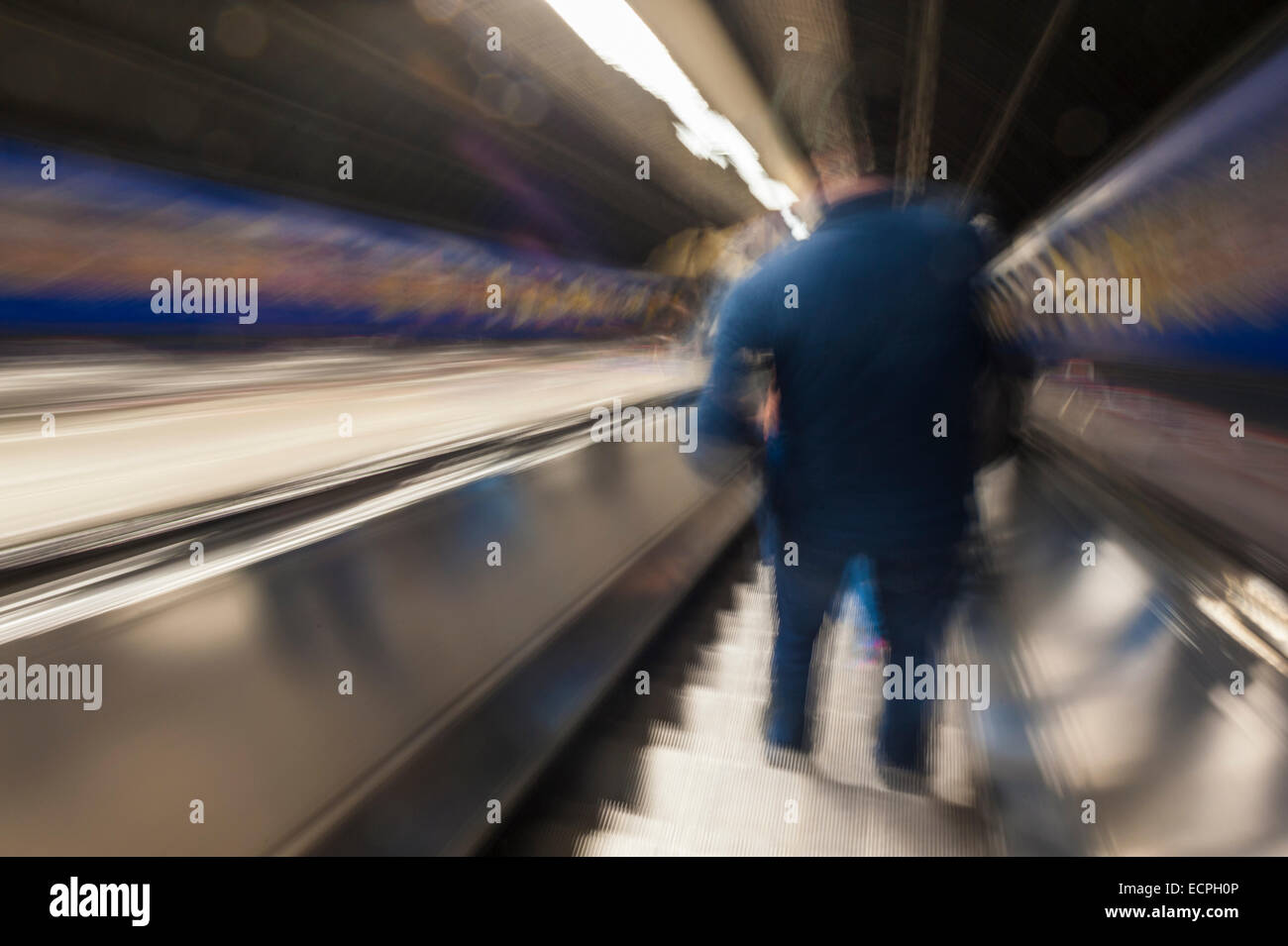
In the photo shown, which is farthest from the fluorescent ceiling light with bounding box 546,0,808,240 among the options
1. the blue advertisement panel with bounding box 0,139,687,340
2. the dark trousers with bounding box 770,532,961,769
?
the blue advertisement panel with bounding box 0,139,687,340

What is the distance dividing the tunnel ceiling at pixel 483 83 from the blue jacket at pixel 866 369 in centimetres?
39

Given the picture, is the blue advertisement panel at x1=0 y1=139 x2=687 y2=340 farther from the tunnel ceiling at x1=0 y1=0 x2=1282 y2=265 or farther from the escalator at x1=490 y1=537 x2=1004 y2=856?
the escalator at x1=490 y1=537 x2=1004 y2=856

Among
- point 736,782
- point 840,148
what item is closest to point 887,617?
point 736,782

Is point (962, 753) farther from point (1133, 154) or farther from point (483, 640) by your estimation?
point (1133, 154)

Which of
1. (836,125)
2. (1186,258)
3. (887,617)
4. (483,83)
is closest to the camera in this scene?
(836,125)

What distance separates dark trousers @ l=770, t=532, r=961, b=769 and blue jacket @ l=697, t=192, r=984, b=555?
0.07 m

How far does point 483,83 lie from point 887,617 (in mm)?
4856

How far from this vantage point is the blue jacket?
1773 millimetres

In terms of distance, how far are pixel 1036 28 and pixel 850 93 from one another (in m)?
2.73

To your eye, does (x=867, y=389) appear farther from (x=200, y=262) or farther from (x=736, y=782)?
(x=200, y=262)

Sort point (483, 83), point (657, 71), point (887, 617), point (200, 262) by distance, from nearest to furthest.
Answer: point (887, 617)
point (200, 262)
point (657, 71)
point (483, 83)

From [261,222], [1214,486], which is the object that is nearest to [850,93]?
[1214,486]

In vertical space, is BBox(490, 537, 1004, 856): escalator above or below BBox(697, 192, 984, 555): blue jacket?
below

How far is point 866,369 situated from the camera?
72.8 inches
